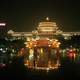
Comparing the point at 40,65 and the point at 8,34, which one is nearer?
the point at 40,65

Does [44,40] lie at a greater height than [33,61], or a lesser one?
greater

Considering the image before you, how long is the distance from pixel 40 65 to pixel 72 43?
3977 centimetres

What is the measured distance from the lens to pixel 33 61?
63.9ft

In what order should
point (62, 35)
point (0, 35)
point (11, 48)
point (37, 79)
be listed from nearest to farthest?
1. point (37, 79)
2. point (11, 48)
3. point (0, 35)
4. point (62, 35)

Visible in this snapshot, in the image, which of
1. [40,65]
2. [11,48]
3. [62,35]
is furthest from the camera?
[62,35]

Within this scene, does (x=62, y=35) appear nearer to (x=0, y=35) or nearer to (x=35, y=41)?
(x=0, y=35)

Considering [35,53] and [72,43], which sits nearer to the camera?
[35,53]

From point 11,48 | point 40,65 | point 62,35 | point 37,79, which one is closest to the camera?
point 37,79

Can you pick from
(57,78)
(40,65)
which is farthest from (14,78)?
(40,65)

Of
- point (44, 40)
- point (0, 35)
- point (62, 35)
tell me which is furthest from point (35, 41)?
point (62, 35)

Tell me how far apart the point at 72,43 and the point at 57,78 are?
43.3 meters

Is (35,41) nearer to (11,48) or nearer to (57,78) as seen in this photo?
(57,78)

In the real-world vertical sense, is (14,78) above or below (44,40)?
below

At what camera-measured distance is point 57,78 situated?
1520 cm
